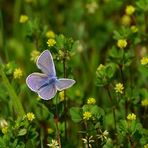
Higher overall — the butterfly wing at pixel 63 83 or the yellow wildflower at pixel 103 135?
the butterfly wing at pixel 63 83

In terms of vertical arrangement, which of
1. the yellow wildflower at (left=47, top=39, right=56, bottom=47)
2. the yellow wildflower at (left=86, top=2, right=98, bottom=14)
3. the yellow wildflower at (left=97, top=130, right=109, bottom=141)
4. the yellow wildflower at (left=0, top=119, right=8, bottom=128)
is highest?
the yellow wildflower at (left=86, top=2, right=98, bottom=14)

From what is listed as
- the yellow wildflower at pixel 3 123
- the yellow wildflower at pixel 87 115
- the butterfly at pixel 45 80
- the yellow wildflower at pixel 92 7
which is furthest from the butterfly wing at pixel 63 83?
the yellow wildflower at pixel 92 7

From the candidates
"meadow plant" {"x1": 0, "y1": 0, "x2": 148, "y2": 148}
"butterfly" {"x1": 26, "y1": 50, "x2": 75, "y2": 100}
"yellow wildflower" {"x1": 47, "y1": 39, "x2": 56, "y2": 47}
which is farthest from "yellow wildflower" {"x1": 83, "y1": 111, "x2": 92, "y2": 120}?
"yellow wildflower" {"x1": 47, "y1": 39, "x2": 56, "y2": 47}

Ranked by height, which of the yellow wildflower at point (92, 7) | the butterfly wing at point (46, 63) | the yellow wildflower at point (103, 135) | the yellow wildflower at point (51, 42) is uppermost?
the yellow wildflower at point (92, 7)

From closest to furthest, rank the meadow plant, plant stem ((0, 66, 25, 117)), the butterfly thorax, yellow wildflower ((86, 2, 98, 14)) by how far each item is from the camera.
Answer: the butterfly thorax, the meadow plant, plant stem ((0, 66, 25, 117)), yellow wildflower ((86, 2, 98, 14))

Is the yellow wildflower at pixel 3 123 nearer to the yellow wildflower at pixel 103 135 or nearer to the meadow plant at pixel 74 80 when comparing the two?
the meadow plant at pixel 74 80

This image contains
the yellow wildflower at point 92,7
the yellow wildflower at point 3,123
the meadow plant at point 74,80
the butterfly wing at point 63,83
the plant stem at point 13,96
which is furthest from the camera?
the yellow wildflower at point 92,7

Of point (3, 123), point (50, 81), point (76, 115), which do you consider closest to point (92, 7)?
point (3, 123)

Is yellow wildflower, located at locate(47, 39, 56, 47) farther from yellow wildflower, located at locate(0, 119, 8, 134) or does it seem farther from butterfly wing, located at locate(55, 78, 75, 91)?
yellow wildflower, located at locate(0, 119, 8, 134)

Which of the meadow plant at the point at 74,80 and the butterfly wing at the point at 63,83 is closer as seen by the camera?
the butterfly wing at the point at 63,83
